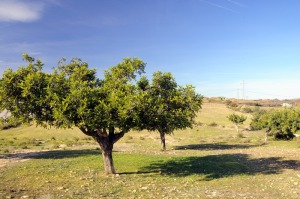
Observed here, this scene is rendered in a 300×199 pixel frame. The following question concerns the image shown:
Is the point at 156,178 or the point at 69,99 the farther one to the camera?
the point at 156,178

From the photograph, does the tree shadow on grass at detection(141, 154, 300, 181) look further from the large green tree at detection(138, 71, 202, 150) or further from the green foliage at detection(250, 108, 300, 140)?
the green foliage at detection(250, 108, 300, 140)

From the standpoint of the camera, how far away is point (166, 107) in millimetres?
23000

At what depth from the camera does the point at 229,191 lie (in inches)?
744

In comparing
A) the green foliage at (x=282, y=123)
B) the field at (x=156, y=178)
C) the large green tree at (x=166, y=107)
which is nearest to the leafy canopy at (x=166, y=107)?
the large green tree at (x=166, y=107)

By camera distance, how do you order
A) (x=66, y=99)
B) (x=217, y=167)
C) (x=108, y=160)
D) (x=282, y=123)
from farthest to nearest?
(x=282, y=123) < (x=217, y=167) < (x=108, y=160) < (x=66, y=99)

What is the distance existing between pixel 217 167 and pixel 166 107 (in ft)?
→ 31.0

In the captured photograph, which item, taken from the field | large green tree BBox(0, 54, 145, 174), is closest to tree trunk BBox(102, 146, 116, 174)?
the field

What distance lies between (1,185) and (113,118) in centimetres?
881

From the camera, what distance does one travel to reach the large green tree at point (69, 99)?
66.3 feet

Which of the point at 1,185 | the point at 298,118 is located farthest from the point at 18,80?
the point at 298,118

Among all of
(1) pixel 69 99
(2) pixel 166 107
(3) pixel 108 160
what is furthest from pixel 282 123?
(1) pixel 69 99

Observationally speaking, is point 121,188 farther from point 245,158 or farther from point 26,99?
point 245,158

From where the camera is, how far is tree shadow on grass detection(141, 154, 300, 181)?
83.3ft

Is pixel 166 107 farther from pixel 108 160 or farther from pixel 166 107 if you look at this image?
pixel 108 160
